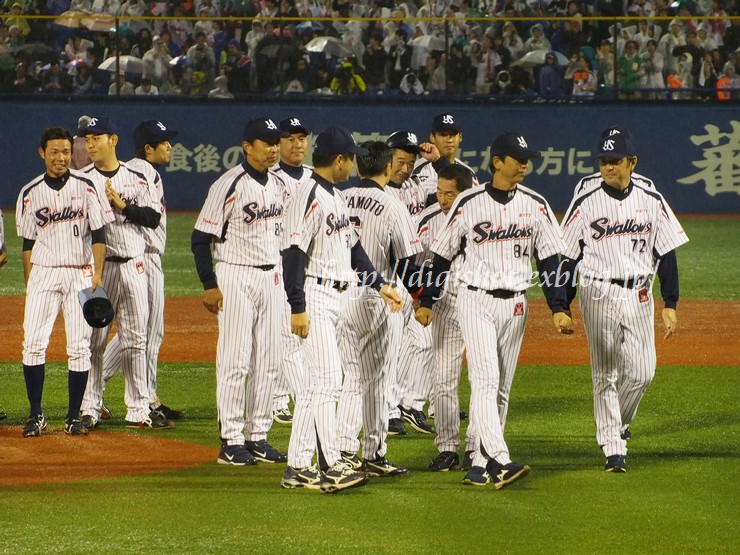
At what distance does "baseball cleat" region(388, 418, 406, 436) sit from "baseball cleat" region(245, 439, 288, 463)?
96 cm

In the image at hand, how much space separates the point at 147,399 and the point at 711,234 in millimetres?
12360

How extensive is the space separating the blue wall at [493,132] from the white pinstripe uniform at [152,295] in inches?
489

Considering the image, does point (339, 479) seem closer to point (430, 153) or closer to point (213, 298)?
point (213, 298)

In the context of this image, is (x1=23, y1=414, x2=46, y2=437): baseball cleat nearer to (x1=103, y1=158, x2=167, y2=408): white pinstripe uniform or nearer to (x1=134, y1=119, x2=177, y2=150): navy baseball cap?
(x1=103, y1=158, x2=167, y2=408): white pinstripe uniform

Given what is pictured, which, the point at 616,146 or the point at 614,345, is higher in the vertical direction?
the point at 616,146

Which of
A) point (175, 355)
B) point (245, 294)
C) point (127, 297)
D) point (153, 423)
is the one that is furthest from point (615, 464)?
point (175, 355)

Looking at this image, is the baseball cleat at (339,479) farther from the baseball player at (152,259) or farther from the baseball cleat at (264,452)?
the baseball player at (152,259)

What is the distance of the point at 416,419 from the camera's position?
25.1 feet

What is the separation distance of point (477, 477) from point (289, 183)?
2.47 meters

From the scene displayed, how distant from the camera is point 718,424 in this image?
7.62 m

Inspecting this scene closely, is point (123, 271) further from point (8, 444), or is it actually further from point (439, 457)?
point (439, 457)

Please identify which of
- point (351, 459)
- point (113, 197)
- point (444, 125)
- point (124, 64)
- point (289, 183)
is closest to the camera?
point (351, 459)

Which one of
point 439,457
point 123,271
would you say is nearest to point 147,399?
point 123,271

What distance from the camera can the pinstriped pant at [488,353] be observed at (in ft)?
19.6
